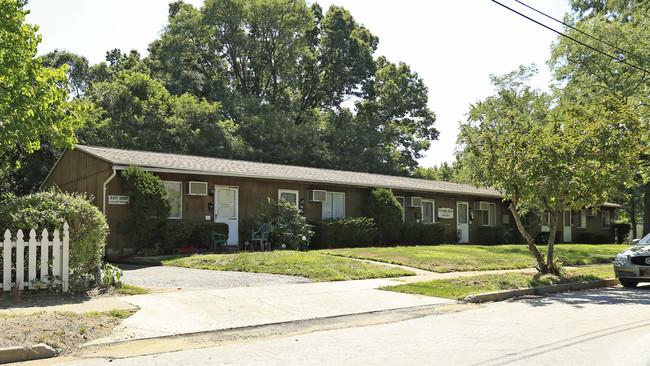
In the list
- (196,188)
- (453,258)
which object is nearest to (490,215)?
(453,258)

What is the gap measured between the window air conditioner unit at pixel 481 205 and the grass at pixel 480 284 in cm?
1454

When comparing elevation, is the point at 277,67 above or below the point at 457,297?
above

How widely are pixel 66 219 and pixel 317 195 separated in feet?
43.4

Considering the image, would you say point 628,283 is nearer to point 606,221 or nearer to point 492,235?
point 492,235

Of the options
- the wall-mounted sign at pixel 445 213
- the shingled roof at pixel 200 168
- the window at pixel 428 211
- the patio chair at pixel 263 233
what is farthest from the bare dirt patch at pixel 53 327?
the wall-mounted sign at pixel 445 213

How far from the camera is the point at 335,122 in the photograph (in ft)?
146

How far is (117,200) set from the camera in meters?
16.8

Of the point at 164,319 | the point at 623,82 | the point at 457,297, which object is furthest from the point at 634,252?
the point at 623,82

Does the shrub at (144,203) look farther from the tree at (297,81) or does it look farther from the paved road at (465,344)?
the tree at (297,81)

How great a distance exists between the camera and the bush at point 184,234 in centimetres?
1702

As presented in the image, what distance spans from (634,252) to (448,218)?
1438cm

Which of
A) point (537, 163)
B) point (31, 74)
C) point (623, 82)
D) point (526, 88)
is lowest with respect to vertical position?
point (537, 163)

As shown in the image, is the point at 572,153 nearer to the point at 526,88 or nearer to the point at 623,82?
the point at 623,82

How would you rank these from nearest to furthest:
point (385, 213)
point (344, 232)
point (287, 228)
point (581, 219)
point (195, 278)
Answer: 1. point (195, 278)
2. point (287, 228)
3. point (344, 232)
4. point (385, 213)
5. point (581, 219)
